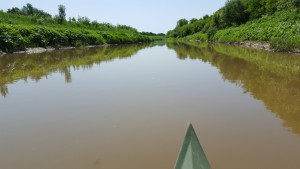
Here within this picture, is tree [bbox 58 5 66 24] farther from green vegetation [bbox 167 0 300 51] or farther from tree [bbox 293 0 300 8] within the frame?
tree [bbox 293 0 300 8]

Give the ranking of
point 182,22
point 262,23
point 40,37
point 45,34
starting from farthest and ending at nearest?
point 182,22 → point 262,23 → point 45,34 → point 40,37

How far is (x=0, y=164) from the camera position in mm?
3533

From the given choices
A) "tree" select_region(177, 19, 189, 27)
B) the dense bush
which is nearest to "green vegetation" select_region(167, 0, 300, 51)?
the dense bush

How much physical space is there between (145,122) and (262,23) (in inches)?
1107

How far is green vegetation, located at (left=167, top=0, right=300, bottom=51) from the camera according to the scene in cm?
1883

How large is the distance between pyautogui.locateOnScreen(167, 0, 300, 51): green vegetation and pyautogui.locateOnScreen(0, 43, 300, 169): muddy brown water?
11.2 metres

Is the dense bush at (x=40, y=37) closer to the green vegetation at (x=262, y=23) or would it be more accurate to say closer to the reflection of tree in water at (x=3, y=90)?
the reflection of tree in water at (x=3, y=90)

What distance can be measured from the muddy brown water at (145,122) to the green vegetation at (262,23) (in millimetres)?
11188

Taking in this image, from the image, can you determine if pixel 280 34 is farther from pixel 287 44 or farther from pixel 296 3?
pixel 296 3

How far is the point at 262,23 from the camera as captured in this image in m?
29.4

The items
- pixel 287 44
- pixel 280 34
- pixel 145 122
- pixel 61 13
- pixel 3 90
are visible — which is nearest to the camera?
pixel 145 122

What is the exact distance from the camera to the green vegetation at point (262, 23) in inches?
741

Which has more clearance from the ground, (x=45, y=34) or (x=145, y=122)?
(x=45, y=34)

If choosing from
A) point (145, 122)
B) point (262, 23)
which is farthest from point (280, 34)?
point (145, 122)
